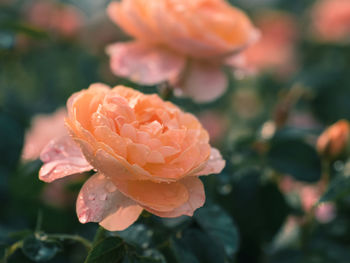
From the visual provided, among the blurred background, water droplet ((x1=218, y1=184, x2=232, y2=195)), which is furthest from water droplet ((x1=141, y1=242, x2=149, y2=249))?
water droplet ((x1=218, y1=184, x2=232, y2=195))

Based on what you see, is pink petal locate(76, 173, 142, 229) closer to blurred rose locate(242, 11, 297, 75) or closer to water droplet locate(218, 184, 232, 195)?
water droplet locate(218, 184, 232, 195)

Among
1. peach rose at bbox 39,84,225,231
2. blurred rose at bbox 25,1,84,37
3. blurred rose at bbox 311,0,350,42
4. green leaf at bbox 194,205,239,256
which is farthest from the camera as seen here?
blurred rose at bbox 311,0,350,42

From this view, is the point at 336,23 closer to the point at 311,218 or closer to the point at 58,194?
the point at 311,218

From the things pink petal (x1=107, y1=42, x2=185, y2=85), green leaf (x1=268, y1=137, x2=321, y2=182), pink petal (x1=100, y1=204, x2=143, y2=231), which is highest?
pink petal (x1=100, y1=204, x2=143, y2=231)

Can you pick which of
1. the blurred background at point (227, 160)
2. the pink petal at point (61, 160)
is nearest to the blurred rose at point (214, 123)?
the blurred background at point (227, 160)

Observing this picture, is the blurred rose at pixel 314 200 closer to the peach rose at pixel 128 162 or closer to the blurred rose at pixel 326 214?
the blurred rose at pixel 326 214

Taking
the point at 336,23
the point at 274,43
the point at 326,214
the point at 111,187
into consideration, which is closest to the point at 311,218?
the point at 326,214
